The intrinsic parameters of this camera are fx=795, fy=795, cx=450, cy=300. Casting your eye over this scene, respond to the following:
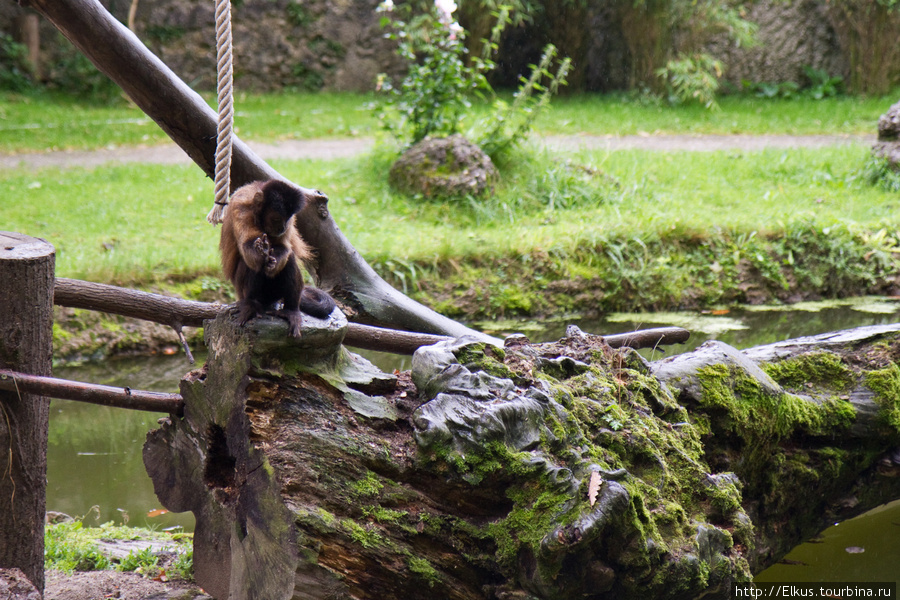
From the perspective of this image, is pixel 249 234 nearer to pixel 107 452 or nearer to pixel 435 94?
pixel 107 452

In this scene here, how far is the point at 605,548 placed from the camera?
2.63m

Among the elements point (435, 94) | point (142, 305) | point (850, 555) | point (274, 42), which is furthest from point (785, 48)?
point (142, 305)

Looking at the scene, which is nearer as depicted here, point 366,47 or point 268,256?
point 268,256

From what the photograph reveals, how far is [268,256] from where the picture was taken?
2.69m

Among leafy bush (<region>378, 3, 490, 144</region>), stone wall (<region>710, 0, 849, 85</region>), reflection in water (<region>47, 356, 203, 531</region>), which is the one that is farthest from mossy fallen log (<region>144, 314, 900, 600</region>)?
stone wall (<region>710, 0, 849, 85</region>)

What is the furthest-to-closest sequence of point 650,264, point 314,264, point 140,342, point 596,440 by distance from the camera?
point 650,264 → point 140,342 → point 314,264 → point 596,440

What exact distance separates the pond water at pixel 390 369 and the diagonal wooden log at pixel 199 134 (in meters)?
1.65

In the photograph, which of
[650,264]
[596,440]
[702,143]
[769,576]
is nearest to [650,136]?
[702,143]

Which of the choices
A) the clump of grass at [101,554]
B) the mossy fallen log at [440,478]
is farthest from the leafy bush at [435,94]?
the mossy fallen log at [440,478]

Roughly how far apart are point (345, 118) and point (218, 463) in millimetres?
10504

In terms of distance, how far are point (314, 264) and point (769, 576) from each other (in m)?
2.72

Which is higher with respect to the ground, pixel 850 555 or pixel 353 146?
pixel 353 146

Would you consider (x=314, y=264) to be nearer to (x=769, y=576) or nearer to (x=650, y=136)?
(x=769, y=576)

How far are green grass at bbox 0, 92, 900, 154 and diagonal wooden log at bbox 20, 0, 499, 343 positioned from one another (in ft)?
22.4
